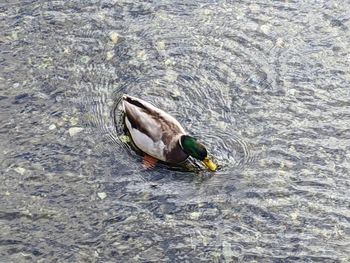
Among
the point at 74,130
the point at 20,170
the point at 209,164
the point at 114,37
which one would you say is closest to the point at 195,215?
the point at 209,164

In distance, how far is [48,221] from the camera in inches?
239

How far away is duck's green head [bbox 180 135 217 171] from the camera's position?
6191 mm

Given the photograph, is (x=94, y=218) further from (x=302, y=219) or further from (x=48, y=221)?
(x=302, y=219)

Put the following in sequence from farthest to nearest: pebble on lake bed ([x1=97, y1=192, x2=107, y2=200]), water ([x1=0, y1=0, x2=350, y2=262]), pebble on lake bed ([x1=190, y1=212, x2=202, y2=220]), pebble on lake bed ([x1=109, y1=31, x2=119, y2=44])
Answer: pebble on lake bed ([x1=109, y1=31, x2=119, y2=44])
pebble on lake bed ([x1=97, y1=192, x2=107, y2=200])
pebble on lake bed ([x1=190, y1=212, x2=202, y2=220])
water ([x1=0, y1=0, x2=350, y2=262])

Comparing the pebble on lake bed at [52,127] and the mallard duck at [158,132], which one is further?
the pebble on lake bed at [52,127]

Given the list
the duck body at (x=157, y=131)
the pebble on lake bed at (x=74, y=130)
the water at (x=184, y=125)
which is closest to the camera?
the water at (x=184, y=125)

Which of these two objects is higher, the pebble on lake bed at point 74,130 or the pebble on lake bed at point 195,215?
the pebble on lake bed at point 74,130

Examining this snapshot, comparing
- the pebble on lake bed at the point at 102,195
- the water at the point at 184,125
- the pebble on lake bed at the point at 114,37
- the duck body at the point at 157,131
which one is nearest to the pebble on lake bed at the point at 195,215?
the water at the point at 184,125

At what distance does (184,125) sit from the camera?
6809 millimetres

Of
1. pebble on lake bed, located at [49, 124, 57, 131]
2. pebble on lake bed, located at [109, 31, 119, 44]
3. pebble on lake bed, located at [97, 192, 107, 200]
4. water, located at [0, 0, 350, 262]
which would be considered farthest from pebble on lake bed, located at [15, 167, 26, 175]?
pebble on lake bed, located at [109, 31, 119, 44]

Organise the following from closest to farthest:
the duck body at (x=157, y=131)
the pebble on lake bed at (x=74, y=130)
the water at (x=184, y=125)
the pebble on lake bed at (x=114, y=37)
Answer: the water at (x=184, y=125), the duck body at (x=157, y=131), the pebble on lake bed at (x=74, y=130), the pebble on lake bed at (x=114, y=37)

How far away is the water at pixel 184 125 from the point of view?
5984mm

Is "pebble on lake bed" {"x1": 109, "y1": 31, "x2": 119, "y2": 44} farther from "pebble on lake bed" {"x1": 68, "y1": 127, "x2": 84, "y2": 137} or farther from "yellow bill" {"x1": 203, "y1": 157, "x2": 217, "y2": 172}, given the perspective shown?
"yellow bill" {"x1": 203, "y1": 157, "x2": 217, "y2": 172}

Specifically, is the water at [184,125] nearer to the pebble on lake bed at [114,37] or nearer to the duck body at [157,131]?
the pebble on lake bed at [114,37]
